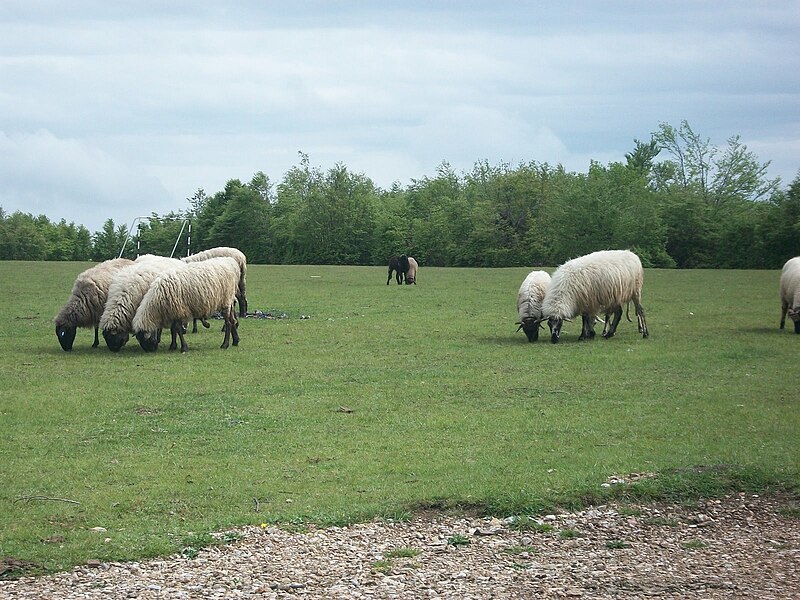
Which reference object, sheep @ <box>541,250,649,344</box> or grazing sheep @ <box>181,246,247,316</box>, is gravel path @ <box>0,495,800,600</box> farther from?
grazing sheep @ <box>181,246,247,316</box>

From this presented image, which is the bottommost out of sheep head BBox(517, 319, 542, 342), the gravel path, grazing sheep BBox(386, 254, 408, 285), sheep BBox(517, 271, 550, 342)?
the gravel path

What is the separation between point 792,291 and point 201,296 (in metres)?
13.2

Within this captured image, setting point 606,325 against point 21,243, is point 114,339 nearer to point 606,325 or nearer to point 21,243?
point 606,325

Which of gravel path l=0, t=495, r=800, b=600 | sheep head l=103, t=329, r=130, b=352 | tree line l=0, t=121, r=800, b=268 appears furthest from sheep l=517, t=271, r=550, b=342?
tree line l=0, t=121, r=800, b=268

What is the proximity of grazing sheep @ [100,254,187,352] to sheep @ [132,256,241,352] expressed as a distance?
312 millimetres

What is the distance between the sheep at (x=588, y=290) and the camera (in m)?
19.5

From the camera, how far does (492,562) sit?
6.43m

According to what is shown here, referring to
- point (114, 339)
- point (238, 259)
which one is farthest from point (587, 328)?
point (114, 339)

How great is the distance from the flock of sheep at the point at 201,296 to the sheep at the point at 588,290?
2cm

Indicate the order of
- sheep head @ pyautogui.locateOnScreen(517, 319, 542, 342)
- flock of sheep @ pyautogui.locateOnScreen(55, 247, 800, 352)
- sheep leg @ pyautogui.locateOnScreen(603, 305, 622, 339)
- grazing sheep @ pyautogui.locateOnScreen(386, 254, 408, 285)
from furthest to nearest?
grazing sheep @ pyautogui.locateOnScreen(386, 254, 408, 285) → sheep leg @ pyautogui.locateOnScreen(603, 305, 622, 339) → sheep head @ pyautogui.locateOnScreen(517, 319, 542, 342) → flock of sheep @ pyautogui.locateOnScreen(55, 247, 800, 352)

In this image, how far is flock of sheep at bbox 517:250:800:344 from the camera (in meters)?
19.5

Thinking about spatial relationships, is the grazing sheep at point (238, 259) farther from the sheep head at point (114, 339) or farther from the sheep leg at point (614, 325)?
the sheep leg at point (614, 325)

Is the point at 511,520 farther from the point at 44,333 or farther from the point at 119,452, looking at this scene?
the point at 44,333

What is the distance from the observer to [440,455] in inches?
378
